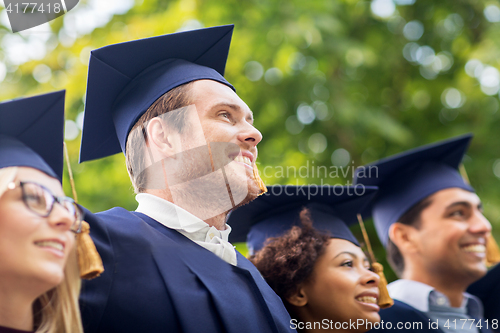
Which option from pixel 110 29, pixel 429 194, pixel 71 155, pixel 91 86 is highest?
pixel 110 29

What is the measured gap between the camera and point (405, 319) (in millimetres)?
2645

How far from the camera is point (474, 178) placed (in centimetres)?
504

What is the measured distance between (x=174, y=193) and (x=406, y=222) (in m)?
1.90

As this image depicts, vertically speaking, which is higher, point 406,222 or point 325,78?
point 325,78

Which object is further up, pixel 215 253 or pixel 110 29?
pixel 110 29

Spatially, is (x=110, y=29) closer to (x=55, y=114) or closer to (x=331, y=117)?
(x=331, y=117)

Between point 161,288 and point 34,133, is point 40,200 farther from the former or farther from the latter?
point 161,288

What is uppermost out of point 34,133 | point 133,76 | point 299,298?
point 133,76

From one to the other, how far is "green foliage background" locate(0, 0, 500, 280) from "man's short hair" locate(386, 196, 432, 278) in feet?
3.47

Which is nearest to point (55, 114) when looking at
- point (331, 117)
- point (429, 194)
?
point (429, 194)

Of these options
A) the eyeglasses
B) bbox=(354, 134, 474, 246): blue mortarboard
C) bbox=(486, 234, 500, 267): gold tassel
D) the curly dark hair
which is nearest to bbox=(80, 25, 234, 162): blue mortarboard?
the eyeglasses

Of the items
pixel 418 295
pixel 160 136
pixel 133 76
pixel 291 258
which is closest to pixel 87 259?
pixel 160 136

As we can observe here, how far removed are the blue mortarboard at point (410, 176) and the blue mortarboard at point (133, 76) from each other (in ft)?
4.82

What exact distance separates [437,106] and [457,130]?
430mm
